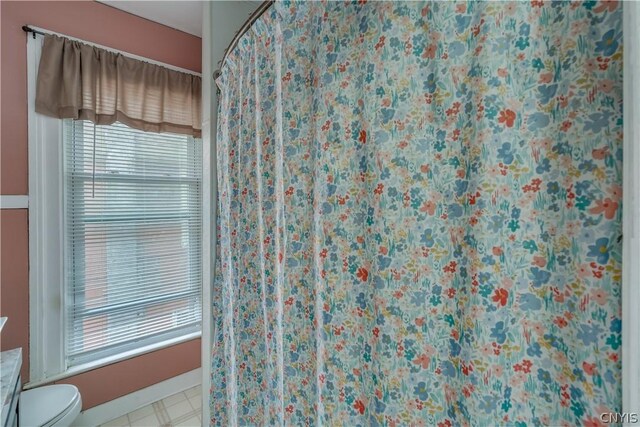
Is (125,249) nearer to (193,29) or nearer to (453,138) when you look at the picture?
(193,29)

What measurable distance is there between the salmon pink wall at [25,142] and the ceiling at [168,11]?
5 cm

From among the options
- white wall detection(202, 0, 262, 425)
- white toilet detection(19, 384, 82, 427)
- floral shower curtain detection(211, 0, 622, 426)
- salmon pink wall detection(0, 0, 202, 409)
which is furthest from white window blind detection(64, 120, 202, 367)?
floral shower curtain detection(211, 0, 622, 426)

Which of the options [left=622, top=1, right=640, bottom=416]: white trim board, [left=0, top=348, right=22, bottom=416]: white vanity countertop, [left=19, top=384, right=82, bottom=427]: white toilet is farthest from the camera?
[left=19, top=384, right=82, bottom=427]: white toilet

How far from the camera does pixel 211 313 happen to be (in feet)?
5.32

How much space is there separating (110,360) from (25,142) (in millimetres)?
1430

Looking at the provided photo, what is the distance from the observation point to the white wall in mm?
1609

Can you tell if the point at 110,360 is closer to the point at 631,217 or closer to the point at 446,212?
the point at 446,212

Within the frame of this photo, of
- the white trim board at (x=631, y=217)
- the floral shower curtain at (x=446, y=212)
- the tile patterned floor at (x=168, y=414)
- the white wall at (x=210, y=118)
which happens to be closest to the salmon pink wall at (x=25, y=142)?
the tile patterned floor at (x=168, y=414)

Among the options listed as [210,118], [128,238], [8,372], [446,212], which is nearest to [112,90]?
[210,118]

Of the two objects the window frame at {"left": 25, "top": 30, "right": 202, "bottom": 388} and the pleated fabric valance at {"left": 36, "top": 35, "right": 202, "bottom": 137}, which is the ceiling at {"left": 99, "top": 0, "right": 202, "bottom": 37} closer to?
the pleated fabric valance at {"left": 36, "top": 35, "right": 202, "bottom": 137}

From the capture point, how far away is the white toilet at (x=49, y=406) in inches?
51.6

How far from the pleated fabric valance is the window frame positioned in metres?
0.08

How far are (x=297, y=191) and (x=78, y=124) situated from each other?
6.03 feet

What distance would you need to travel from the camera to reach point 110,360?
1.91 metres
